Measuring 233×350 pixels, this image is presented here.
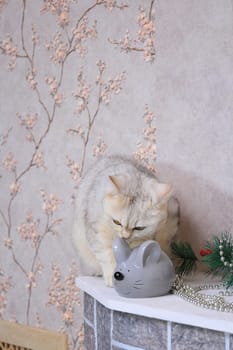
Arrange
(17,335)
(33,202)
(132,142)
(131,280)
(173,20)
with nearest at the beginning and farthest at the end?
(131,280) < (17,335) < (173,20) < (132,142) < (33,202)

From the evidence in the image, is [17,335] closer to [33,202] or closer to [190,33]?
[33,202]

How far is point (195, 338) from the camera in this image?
107cm

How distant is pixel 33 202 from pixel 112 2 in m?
0.77

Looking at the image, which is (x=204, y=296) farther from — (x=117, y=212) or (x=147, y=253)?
(x=117, y=212)

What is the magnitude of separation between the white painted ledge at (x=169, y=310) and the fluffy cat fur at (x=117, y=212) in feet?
0.45

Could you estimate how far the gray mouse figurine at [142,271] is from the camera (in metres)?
1.17

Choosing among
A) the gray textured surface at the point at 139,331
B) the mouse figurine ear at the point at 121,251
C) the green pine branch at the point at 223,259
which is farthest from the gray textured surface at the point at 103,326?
the green pine branch at the point at 223,259

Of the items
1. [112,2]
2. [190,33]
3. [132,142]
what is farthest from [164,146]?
[112,2]

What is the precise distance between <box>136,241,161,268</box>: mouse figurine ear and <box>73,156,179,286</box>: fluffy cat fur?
0.09 m

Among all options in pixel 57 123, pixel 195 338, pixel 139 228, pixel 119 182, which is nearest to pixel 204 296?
pixel 195 338

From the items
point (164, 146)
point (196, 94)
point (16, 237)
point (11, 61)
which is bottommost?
point (16, 237)

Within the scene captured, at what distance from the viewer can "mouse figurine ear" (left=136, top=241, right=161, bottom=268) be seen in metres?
1.17

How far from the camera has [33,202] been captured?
6.44ft

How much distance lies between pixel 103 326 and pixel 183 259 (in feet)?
0.95
